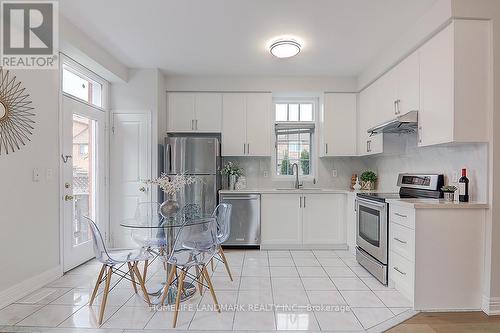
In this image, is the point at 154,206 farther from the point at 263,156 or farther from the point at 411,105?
the point at 411,105

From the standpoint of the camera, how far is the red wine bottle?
2414 millimetres

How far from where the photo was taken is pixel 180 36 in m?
3.07

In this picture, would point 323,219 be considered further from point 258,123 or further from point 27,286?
point 27,286

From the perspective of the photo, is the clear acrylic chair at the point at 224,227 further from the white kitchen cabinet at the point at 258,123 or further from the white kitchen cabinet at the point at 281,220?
the white kitchen cabinet at the point at 258,123

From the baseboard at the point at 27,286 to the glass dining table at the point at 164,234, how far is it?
96 cm

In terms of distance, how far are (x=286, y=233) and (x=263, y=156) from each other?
1.25m

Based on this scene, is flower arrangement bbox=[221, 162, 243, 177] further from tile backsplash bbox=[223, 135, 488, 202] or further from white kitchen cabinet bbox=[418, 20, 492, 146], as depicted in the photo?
white kitchen cabinet bbox=[418, 20, 492, 146]

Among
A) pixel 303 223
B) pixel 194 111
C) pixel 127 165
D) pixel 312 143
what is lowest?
pixel 303 223

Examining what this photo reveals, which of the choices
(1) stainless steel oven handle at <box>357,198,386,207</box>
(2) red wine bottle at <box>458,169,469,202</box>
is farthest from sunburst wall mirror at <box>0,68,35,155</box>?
(2) red wine bottle at <box>458,169,469,202</box>

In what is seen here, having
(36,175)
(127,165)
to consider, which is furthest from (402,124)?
(36,175)

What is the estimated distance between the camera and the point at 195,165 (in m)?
3.99

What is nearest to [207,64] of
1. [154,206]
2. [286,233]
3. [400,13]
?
[154,206]

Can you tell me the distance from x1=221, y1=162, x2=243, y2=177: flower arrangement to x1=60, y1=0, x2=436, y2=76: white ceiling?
152 cm

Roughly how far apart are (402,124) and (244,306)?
7.81 feet
